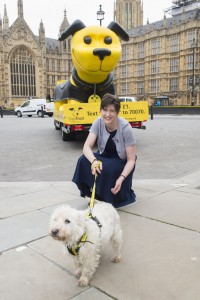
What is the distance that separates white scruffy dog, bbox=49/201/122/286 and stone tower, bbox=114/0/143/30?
87.4 metres

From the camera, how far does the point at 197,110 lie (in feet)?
98.3

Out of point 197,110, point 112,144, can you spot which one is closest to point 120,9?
point 197,110

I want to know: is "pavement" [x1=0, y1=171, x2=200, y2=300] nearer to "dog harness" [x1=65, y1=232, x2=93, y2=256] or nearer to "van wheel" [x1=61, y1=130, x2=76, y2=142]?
"dog harness" [x1=65, y1=232, x2=93, y2=256]

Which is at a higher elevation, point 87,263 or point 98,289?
point 87,263

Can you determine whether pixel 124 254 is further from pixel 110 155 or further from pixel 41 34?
pixel 41 34

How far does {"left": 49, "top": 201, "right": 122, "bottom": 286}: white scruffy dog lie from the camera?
81.1 inches

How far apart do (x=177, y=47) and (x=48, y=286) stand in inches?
2305

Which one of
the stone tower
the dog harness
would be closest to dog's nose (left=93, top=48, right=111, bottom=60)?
the dog harness

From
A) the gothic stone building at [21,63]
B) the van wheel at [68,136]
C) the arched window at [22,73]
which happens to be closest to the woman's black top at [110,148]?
the van wheel at [68,136]

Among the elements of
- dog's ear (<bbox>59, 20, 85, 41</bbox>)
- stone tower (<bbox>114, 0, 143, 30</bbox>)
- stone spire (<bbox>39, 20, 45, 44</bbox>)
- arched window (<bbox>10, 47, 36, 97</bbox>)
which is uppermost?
stone tower (<bbox>114, 0, 143, 30</bbox>)

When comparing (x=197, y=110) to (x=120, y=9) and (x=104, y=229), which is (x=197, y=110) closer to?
(x=104, y=229)

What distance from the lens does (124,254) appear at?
2.71 meters

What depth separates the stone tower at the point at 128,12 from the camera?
82812mm

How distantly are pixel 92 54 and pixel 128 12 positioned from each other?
8327 cm
